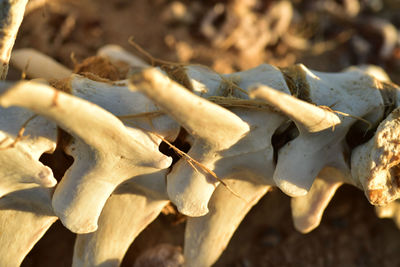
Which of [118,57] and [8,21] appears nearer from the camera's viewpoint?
[8,21]

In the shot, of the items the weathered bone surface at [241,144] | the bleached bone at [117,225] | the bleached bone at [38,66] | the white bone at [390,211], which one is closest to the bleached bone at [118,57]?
the bleached bone at [38,66]

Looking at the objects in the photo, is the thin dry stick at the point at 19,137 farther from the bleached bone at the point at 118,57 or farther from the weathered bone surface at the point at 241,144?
the bleached bone at the point at 118,57

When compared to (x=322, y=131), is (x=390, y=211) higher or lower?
lower

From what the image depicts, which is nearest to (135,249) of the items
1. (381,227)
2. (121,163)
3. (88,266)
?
(88,266)

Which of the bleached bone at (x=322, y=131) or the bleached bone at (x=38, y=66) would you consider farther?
the bleached bone at (x=38, y=66)

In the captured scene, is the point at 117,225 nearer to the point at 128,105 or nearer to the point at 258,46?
the point at 128,105

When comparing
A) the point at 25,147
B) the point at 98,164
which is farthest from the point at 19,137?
the point at 98,164
